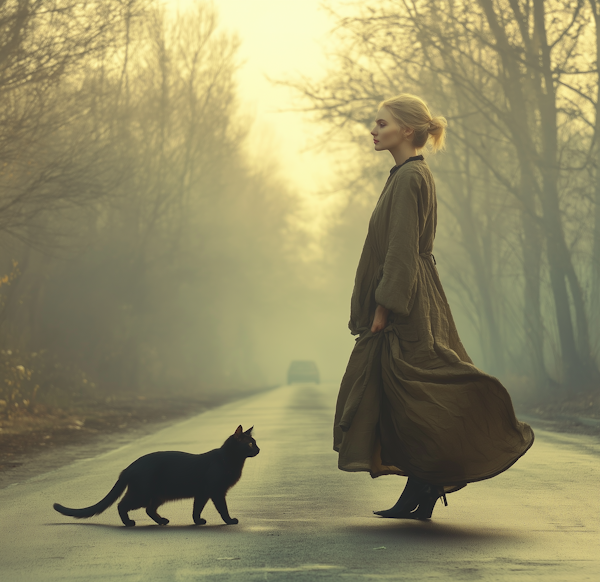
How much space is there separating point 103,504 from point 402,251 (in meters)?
2.39

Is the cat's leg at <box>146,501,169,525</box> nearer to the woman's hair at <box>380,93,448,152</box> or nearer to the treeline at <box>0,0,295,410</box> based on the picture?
the woman's hair at <box>380,93,448,152</box>

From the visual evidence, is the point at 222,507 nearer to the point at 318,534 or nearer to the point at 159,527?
the point at 159,527

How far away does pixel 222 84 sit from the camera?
3369 cm

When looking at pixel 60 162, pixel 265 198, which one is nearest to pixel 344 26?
pixel 60 162

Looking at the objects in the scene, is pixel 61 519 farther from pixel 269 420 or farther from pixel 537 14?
pixel 537 14

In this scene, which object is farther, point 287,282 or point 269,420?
point 287,282

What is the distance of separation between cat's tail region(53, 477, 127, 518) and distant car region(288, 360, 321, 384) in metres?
48.6

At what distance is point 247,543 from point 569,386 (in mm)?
17260

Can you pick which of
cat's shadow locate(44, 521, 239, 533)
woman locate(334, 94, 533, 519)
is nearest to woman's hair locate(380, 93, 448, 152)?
woman locate(334, 94, 533, 519)

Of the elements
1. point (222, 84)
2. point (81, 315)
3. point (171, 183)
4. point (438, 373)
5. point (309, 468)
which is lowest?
point (309, 468)

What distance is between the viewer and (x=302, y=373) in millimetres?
55344

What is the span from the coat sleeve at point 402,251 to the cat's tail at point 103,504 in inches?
76.2

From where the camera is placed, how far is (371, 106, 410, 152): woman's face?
554 centimetres

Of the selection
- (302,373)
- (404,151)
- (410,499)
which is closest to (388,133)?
(404,151)
